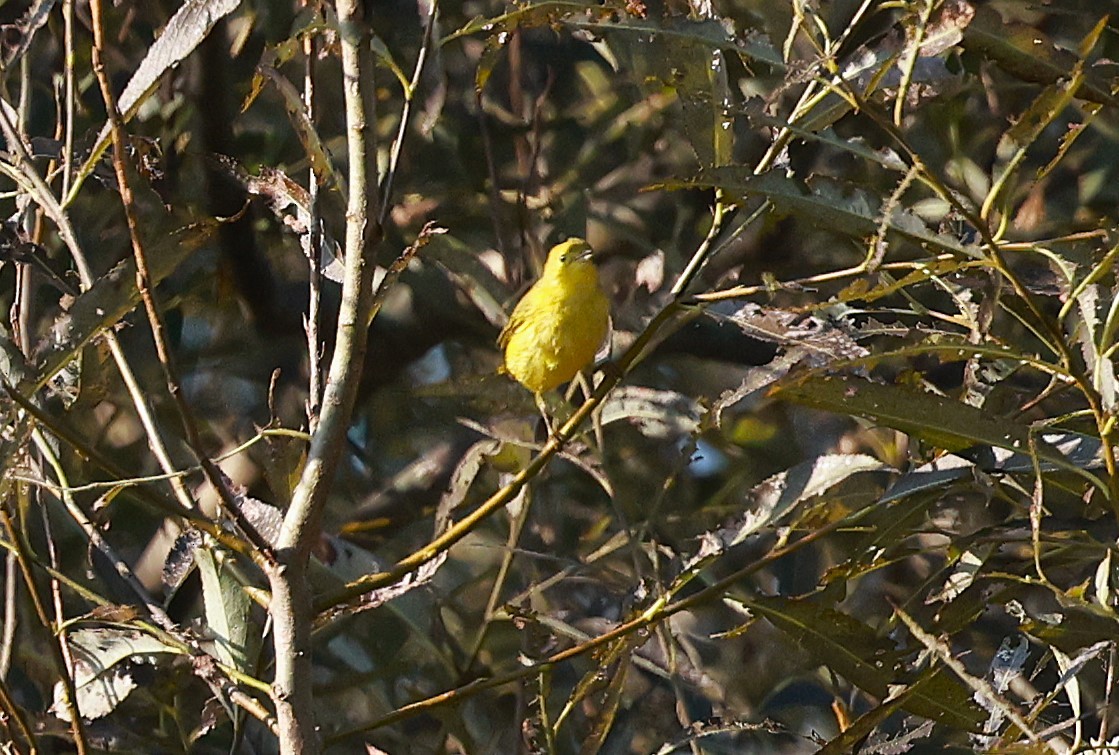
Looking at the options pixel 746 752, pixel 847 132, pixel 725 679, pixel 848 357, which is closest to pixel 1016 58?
pixel 848 357

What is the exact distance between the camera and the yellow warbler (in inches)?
78.1

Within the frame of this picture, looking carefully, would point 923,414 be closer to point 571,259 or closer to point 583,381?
point 583,381

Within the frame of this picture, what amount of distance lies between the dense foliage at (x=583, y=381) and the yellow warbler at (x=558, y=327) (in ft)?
0.26

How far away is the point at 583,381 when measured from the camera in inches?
81.1

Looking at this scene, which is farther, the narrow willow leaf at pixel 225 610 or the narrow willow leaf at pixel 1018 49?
the narrow willow leaf at pixel 225 610

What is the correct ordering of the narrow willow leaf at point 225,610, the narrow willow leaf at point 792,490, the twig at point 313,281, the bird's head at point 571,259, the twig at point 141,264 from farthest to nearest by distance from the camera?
1. the bird's head at point 571,259
2. the narrow willow leaf at point 225,610
3. the narrow willow leaf at point 792,490
4. the twig at point 313,281
5. the twig at point 141,264

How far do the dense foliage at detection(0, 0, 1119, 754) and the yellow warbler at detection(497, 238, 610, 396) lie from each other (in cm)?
8

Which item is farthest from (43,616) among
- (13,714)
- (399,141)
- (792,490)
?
(792,490)

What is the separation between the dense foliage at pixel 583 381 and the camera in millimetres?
1031

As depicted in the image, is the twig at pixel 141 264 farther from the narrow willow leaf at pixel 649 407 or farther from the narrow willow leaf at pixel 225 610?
the narrow willow leaf at pixel 649 407

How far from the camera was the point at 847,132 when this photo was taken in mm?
2496

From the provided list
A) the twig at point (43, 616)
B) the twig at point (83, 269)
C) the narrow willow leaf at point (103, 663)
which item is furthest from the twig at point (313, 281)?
the narrow willow leaf at point (103, 663)

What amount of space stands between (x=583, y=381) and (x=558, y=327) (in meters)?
0.10

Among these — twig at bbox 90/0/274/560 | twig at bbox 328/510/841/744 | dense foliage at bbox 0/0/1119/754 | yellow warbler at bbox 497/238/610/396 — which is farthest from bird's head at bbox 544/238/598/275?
twig at bbox 90/0/274/560
